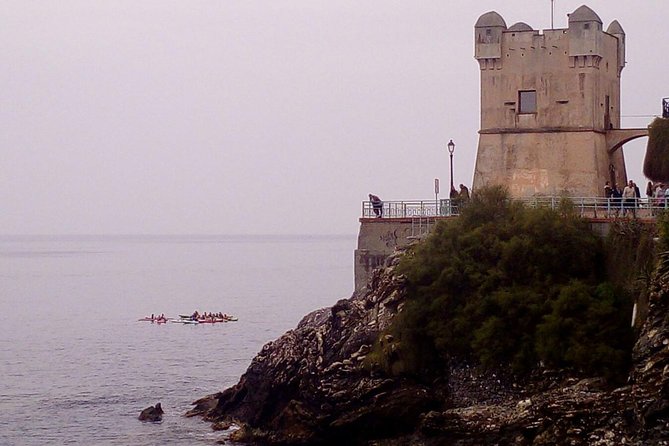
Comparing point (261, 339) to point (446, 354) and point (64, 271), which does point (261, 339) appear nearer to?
point (446, 354)

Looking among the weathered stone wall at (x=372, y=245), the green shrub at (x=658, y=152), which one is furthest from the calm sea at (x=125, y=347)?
the green shrub at (x=658, y=152)

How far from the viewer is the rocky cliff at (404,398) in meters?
31.0

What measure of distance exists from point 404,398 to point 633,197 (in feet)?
30.0

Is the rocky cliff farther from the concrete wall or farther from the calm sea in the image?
the calm sea

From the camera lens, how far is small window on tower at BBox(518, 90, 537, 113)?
4616 centimetres

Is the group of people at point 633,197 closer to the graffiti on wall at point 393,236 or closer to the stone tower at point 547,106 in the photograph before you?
the stone tower at point 547,106

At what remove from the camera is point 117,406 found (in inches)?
1989

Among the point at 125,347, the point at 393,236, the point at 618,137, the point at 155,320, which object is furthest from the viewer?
the point at 155,320

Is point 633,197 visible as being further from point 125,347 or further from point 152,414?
point 125,347

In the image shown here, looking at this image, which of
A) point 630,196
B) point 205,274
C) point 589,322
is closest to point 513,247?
point 589,322

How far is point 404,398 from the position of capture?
121 feet

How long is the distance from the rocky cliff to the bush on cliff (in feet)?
2.01

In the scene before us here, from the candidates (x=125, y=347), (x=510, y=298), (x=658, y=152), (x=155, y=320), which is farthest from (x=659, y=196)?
(x=155, y=320)

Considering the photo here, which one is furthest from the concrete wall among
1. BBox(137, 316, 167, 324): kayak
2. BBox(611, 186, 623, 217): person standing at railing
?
BBox(137, 316, 167, 324): kayak
